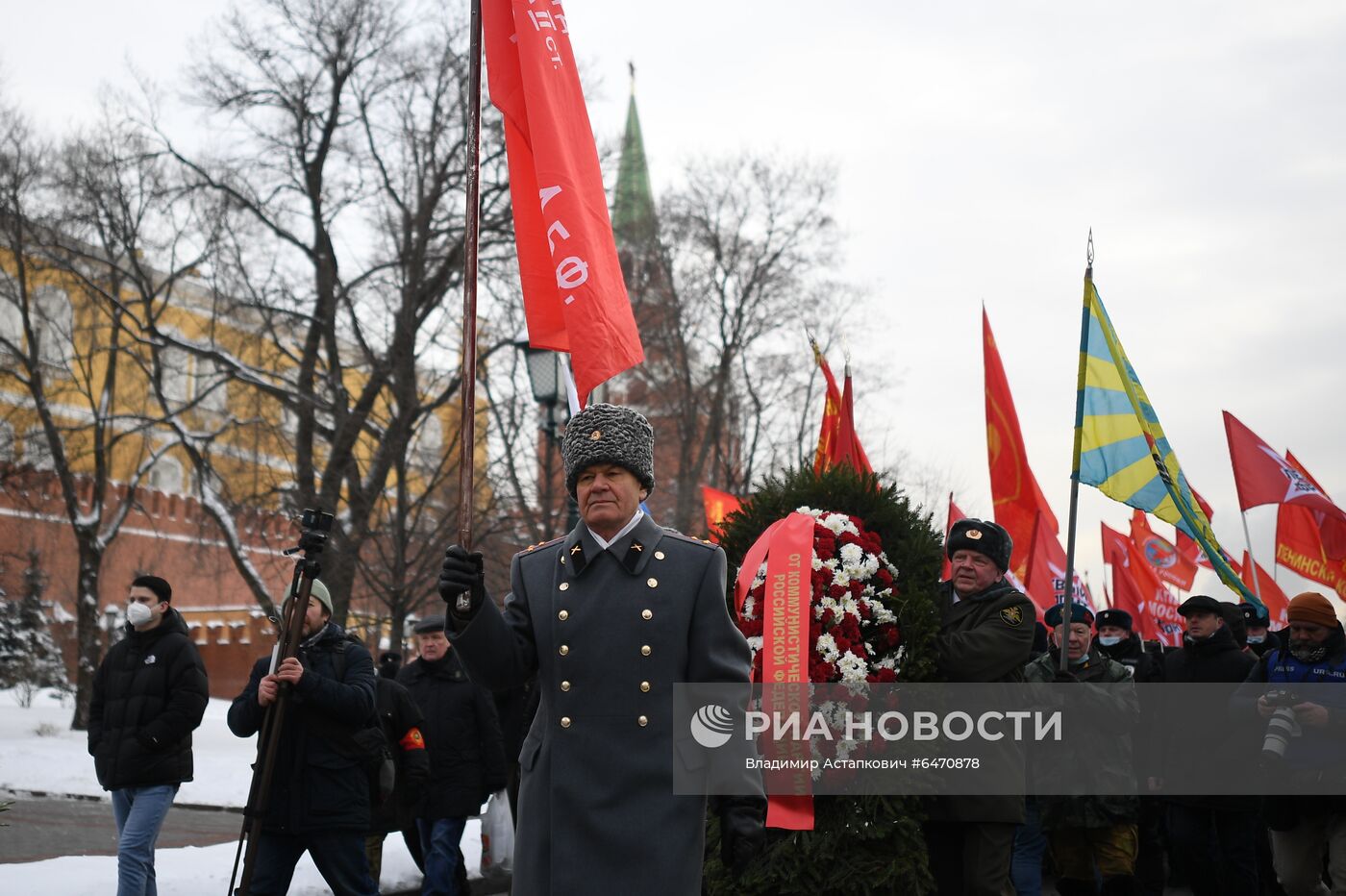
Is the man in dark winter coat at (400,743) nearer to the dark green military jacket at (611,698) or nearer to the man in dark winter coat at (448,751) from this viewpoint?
the man in dark winter coat at (448,751)

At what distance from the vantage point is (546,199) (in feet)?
21.4

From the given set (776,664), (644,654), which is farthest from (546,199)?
(644,654)

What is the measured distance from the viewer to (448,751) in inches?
401

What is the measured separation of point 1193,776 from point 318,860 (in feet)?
18.9

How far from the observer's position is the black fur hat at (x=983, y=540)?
7.22m

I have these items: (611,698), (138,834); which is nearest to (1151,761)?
(138,834)

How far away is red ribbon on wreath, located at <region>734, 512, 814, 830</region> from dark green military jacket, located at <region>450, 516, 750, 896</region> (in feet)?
7.79

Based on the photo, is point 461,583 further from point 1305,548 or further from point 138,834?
point 1305,548

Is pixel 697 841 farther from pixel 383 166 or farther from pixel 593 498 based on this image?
pixel 383 166

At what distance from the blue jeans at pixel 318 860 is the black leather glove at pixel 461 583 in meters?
3.41

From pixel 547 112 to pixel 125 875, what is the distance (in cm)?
480

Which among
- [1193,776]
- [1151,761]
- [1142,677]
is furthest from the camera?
[1142,677]

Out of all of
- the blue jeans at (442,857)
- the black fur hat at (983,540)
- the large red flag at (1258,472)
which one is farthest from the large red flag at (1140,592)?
the black fur hat at (983,540)

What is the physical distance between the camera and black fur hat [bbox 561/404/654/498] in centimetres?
444
